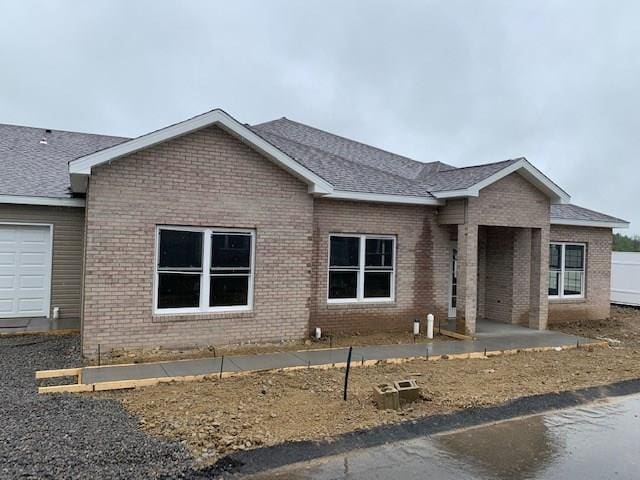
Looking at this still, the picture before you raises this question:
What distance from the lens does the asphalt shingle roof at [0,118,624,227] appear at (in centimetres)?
1252

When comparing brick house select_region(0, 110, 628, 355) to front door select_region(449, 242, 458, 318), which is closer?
brick house select_region(0, 110, 628, 355)

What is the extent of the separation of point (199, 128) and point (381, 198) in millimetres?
4760

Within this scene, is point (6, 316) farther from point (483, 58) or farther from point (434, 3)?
point (483, 58)

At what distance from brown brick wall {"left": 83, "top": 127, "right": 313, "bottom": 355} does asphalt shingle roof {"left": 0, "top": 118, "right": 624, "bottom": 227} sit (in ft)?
4.21

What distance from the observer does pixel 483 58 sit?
2281cm

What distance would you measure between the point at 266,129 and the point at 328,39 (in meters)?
5.92

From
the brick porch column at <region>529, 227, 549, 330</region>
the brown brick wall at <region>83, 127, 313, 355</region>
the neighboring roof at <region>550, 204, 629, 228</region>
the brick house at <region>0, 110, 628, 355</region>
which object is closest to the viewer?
the brown brick wall at <region>83, 127, 313, 355</region>

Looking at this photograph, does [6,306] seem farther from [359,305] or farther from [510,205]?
[510,205]

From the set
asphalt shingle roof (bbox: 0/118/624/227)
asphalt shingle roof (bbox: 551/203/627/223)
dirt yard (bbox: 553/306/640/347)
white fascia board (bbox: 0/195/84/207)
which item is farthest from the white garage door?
asphalt shingle roof (bbox: 551/203/627/223)

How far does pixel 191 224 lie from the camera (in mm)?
9617

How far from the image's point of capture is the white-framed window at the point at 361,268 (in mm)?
12078

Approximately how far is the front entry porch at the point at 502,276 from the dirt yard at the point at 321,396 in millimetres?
2381

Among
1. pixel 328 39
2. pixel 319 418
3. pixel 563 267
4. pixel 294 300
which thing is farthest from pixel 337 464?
pixel 328 39

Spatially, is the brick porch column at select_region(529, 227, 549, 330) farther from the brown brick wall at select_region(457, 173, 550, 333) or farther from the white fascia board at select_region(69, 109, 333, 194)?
the white fascia board at select_region(69, 109, 333, 194)
